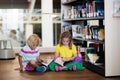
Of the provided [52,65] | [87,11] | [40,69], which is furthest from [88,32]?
[40,69]

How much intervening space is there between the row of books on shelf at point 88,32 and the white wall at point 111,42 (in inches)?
10.4

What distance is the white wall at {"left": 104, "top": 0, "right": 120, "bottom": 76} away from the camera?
4.20 metres

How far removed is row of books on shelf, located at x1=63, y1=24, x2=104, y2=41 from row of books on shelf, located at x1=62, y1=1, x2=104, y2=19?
0.75ft

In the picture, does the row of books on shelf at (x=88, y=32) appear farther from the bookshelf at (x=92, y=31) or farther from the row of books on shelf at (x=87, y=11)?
the row of books on shelf at (x=87, y=11)

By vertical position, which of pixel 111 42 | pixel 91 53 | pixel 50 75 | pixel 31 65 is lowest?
pixel 50 75

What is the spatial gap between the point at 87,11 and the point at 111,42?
1197 millimetres

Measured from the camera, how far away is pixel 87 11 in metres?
5.27

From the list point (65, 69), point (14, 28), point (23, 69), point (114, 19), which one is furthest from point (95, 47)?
point (14, 28)

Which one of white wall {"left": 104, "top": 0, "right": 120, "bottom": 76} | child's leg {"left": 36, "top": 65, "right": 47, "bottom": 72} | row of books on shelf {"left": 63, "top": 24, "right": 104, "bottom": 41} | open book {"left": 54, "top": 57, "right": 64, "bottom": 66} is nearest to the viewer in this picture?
white wall {"left": 104, "top": 0, "right": 120, "bottom": 76}

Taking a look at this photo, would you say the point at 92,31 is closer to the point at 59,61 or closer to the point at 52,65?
the point at 59,61

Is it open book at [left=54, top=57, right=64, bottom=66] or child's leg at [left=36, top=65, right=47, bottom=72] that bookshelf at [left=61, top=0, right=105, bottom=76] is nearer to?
open book at [left=54, top=57, right=64, bottom=66]

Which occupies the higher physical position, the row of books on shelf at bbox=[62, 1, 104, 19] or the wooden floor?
the row of books on shelf at bbox=[62, 1, 104, 19]

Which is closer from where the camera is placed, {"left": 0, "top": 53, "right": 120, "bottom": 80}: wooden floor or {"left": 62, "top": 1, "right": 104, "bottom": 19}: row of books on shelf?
{"left": 0, "top": 53, "right": 120, "bottom": 80}: wooden floor

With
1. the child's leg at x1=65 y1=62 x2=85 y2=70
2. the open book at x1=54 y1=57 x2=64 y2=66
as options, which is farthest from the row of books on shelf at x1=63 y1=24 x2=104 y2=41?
the open book at x1=54 y1=57 x2=64 y2=66
